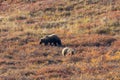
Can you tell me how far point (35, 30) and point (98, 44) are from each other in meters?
6.02

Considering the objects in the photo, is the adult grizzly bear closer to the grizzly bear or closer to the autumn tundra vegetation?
the autumn tundra vegetation

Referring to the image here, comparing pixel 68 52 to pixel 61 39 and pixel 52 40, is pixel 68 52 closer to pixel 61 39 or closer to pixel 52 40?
pixel 52 40

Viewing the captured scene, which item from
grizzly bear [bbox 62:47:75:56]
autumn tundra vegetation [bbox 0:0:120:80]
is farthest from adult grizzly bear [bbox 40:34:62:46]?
grizzly bear [bbox 62:47:75:56]

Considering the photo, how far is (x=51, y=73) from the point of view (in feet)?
47.3

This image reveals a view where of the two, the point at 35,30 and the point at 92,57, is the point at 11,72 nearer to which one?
the point at 92,57

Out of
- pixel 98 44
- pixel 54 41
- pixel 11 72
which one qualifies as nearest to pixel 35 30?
pixel 54 41

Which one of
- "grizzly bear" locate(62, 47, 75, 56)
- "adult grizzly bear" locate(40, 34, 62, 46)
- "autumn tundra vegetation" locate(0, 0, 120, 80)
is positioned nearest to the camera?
"autumn tundra vegetation" locate(0, 0, 120, 80)

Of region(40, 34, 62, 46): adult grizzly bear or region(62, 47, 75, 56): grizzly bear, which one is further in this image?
region(40, 34, 62, 46): adult grizzly bear

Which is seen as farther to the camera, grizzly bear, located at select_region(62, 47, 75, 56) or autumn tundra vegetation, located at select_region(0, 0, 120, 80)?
grizzly bear, located at select_region(62, 47, 75, 56)

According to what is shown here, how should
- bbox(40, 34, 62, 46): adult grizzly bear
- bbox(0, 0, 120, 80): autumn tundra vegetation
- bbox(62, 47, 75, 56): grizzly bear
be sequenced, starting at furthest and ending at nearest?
bbox(40, 34, 62, 46): adult grizzly bear, bbox(62, 47, 75, 56): grizzly bear, bbox(0, 0, 120, 80): autumn tundra vegetation

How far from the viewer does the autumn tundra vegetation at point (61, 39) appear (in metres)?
14.6

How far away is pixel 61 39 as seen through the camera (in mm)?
24250

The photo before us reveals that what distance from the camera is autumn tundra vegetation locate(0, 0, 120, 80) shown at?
14.6m

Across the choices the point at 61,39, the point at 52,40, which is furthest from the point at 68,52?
the point at 61,39
